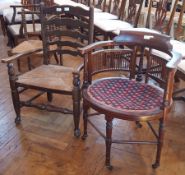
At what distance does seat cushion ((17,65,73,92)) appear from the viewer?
5.95 feet

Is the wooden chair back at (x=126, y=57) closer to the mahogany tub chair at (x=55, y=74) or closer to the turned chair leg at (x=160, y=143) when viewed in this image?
the mahogany tub chair at (x=55, y=74)

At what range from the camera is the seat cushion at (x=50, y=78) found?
181 centimetres

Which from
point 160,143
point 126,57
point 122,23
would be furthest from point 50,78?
point 122,23

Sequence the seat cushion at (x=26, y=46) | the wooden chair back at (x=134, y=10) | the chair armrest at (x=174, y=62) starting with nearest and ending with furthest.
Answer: the chair armrest at (x=174, y=62) → the seat cushion at (x=26, y=46) → the wooden chair back at (x=134, y=10)

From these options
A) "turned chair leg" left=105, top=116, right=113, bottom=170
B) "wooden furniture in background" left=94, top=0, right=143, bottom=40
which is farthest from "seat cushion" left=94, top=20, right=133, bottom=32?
"turned chair leg" left=105, top=116, right=113, bottom=170

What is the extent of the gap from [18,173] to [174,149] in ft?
3.41

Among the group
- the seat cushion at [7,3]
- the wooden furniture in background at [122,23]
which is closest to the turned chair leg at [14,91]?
the wooden furniture in background at [122,23]

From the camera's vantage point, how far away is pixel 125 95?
5.11ft

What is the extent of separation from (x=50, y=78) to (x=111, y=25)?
125 cm

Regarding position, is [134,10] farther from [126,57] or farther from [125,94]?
[125,94]

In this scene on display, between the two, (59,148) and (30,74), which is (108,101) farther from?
(30,74)

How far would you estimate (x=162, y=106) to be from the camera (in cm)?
140

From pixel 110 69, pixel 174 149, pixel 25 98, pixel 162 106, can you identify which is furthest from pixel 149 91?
pixel 25 98

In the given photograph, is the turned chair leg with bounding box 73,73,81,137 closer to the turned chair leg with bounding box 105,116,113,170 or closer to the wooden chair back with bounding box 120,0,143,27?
the turned chair leg with bounding box 105,116,113,170
